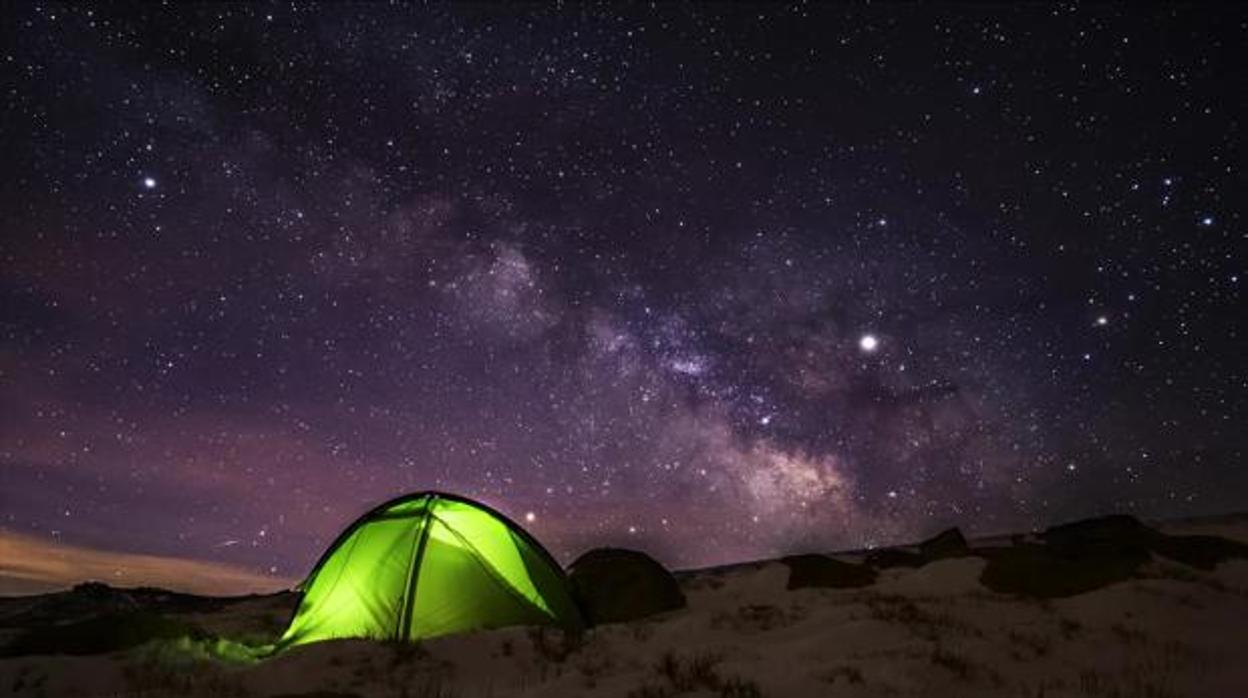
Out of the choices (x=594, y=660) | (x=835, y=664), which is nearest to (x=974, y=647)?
(x=835, y=664)

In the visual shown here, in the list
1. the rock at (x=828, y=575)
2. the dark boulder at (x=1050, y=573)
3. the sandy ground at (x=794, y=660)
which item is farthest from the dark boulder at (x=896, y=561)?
the sandy ground at (x=794, y=660)

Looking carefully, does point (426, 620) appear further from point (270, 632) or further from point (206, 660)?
point (270, 632)

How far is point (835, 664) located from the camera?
238 inches

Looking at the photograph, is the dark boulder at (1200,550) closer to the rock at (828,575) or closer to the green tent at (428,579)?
the rock at (828,575)

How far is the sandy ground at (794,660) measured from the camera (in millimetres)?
5605

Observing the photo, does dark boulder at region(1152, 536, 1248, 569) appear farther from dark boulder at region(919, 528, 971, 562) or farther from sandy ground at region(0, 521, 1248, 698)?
sandy ground at region(0, 521, 1248, 698)

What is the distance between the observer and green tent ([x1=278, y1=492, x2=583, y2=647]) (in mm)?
9336

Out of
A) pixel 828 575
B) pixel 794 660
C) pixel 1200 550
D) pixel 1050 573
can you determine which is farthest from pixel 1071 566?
pixel 794 660

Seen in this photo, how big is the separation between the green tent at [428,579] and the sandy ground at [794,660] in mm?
1158

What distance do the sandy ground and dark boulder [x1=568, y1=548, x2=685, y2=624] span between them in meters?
2.32

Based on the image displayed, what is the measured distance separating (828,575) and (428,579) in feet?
34.5

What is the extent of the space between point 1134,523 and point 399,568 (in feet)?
68.0

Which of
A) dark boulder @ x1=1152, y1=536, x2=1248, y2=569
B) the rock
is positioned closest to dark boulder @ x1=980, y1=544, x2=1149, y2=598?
dark boulder @ x1=1152, y1=536, x2=1248, y2=569

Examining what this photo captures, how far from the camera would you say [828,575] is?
16906 millimetres
